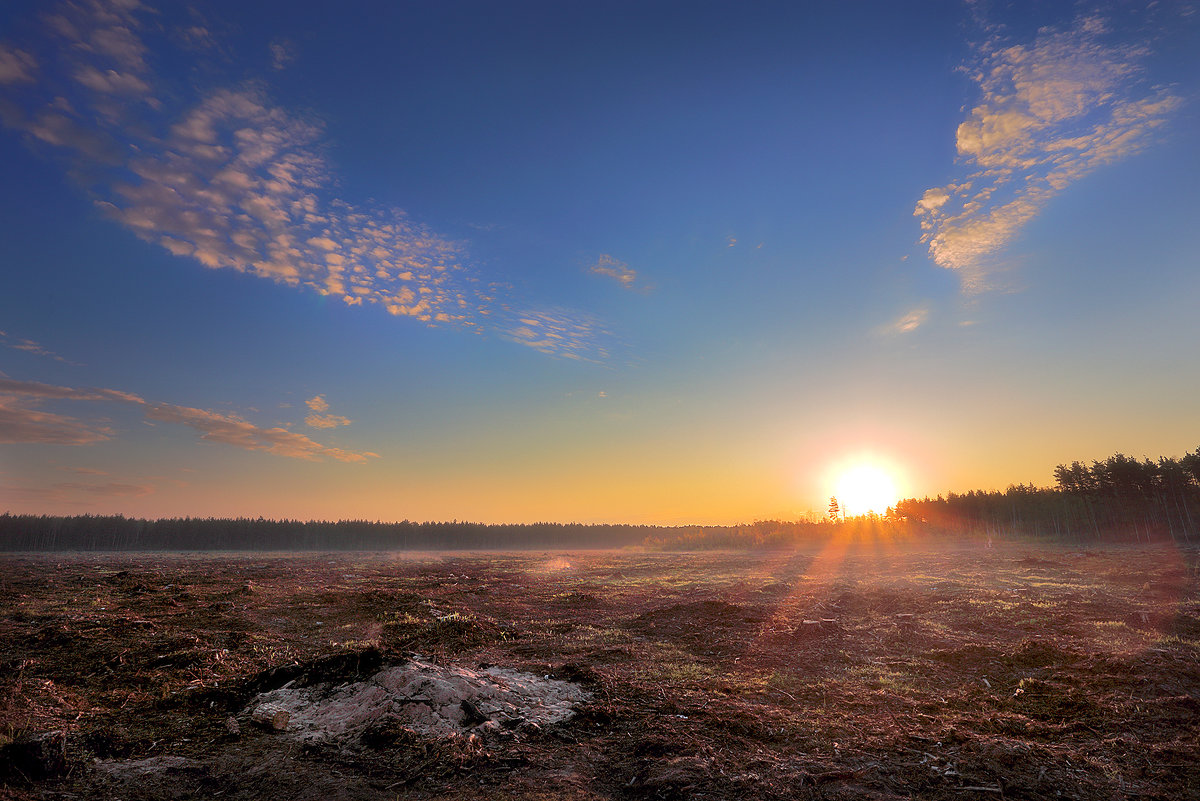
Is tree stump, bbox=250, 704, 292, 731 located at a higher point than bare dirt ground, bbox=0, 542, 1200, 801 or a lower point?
higher

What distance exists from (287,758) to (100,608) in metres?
15.8

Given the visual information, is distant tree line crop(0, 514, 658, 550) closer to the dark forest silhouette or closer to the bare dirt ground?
the dark forest silhouette

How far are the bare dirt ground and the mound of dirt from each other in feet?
0.59

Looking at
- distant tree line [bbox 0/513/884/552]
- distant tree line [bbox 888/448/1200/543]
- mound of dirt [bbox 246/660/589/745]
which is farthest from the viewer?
distant tree line [bbox 0/513/884/552]

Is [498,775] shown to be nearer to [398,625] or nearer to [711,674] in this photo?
[711,674]

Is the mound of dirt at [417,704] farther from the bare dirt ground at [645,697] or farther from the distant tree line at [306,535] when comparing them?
the distant tree line at [306,535]

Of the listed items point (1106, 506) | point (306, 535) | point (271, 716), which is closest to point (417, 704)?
point (271, 716)

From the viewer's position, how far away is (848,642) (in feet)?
46.2

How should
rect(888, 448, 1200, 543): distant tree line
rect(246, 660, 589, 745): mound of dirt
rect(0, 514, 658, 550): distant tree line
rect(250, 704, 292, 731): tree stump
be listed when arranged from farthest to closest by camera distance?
rect(0, 514, 658, 550): distant tree line < rect(888, 448, 1200, 543): distant tree line < rect(250, 704, 292, 731): tree stump < rect(246, 660, 589, 745): mound of dirt

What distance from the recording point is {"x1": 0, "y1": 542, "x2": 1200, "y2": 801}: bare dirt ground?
6328 millimetres

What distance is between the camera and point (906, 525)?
7344 centimetres

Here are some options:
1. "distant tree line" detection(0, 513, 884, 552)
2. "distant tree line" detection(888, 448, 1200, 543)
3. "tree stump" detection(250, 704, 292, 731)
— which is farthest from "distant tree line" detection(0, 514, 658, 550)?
"tree stump" detection(250, 704, 292, 731)

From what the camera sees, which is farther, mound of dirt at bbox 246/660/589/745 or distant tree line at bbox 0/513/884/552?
distant tree line at bbox 0/513/884/552

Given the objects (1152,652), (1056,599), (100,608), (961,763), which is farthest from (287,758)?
(1056,599)
